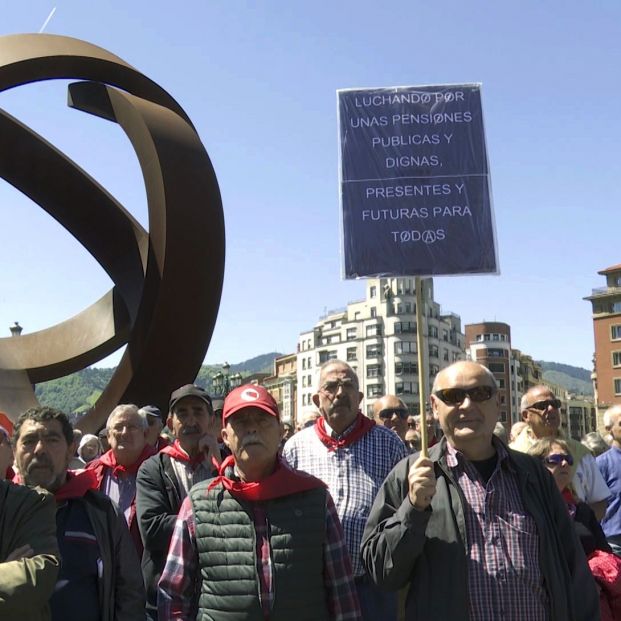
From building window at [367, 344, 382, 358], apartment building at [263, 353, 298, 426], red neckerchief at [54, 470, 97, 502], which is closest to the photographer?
red neckerchief at [54, 470, 97, 502]

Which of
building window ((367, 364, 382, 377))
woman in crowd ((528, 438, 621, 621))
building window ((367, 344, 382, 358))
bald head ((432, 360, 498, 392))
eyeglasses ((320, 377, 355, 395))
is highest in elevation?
building window ((367, 344, 382, 358))

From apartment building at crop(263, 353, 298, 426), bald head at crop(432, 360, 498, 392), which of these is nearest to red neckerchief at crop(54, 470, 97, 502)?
bald head at crop(432, 360, 498, 392)

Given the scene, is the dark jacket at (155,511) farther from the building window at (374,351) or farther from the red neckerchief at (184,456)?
the building window at (374,351)

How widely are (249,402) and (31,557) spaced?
38.6 inches

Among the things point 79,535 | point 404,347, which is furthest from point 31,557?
point 404,347

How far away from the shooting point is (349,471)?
473 cm

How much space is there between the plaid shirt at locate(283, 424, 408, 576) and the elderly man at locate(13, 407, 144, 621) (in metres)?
1.51

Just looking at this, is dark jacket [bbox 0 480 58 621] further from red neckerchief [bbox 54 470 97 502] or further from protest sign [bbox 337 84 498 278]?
protest sign [bbox 337 84 498 278]

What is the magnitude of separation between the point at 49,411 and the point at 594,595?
2359 mm

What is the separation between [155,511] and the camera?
4.30 meters

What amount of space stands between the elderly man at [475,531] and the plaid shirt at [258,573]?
13 centimetres

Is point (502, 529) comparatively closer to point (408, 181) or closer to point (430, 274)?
point (430, 274)

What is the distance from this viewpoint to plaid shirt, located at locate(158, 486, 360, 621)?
3.06m

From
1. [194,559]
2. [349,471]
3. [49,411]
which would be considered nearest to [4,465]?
[49,411]
